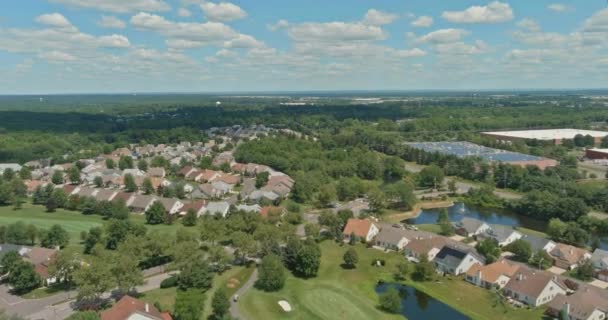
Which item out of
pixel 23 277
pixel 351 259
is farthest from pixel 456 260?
pixel 23 277

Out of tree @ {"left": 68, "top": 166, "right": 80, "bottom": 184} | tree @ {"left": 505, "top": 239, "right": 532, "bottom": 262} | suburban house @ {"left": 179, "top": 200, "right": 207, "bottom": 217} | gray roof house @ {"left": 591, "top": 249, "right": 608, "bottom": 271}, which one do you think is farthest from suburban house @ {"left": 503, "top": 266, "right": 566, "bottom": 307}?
tree @ {"left": 68, "top": 166, "right": 80, "bottom": 184}

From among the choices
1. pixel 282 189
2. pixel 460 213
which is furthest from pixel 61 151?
pixel 460 213

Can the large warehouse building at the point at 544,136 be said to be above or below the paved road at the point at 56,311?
below

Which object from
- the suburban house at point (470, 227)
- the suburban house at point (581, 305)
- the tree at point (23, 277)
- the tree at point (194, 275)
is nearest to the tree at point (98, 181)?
the tree at point (23, 277)

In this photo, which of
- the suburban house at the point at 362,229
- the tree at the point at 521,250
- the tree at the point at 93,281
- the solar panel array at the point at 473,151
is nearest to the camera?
the tree at the point at 93,281

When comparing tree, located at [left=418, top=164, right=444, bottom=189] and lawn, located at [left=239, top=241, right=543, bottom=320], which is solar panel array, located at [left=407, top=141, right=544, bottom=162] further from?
lawn, located at [left=239, top=241, right=543, bottom=320]

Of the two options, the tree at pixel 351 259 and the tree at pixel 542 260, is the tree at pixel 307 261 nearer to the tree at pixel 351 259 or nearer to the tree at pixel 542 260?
the tree at pixel 351 259

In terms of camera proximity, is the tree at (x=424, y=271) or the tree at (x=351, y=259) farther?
the tree at (x=351, y=259)
